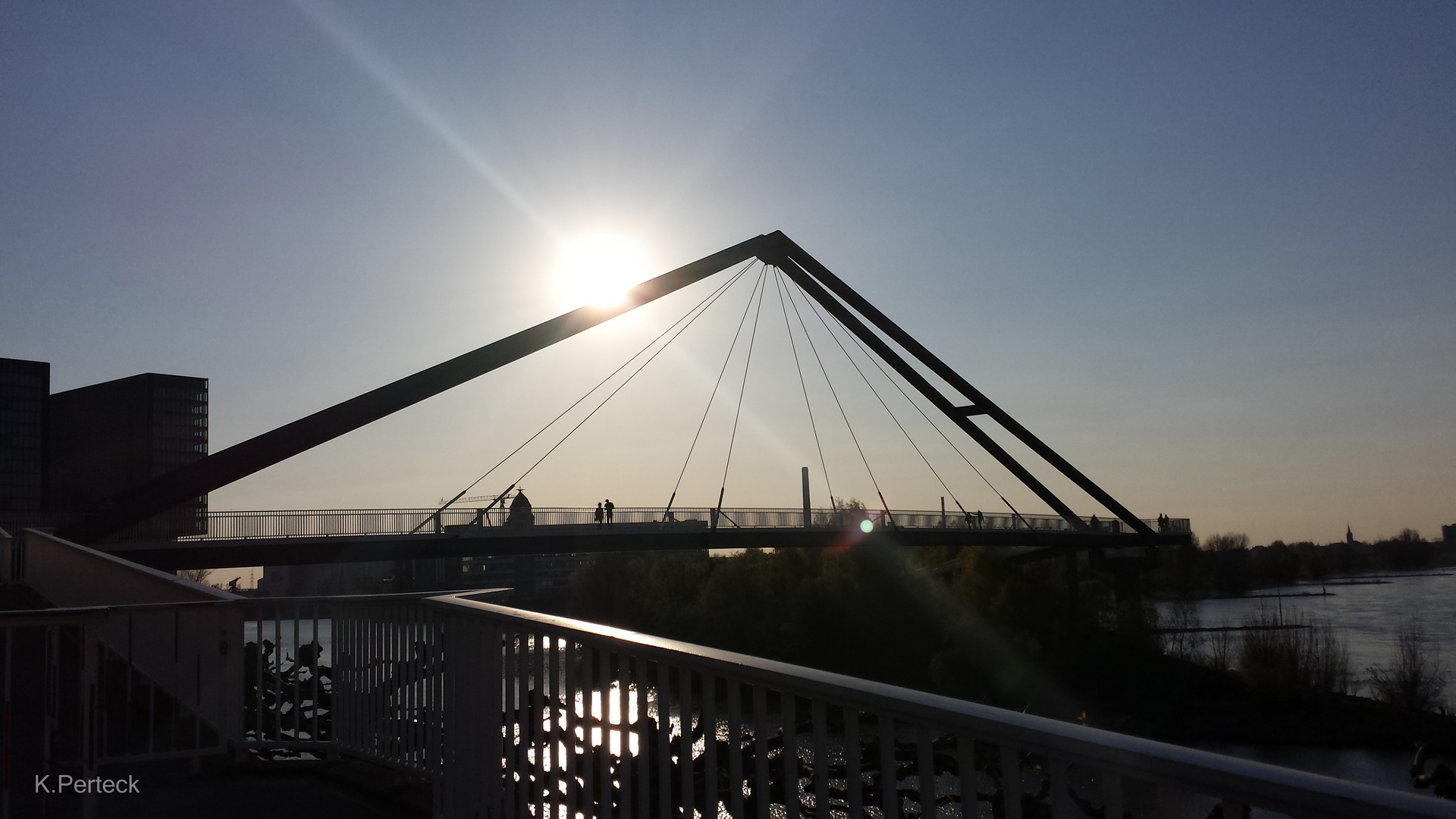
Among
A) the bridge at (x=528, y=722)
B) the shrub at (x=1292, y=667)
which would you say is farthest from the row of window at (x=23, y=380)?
the shrub at (x=1292, y=667)

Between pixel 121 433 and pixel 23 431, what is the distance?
9.22 meters

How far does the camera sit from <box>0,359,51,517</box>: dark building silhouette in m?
96.9

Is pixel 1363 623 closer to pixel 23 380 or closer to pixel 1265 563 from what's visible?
pixel 1265 563

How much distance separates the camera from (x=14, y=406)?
320 feet

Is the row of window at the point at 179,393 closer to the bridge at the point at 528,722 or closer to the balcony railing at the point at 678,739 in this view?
the bridge at the point at 528,722

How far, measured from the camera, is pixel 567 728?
3.76 meters

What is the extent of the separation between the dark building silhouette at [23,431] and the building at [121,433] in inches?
70.1

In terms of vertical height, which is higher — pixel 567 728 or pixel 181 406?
pixel 181 406

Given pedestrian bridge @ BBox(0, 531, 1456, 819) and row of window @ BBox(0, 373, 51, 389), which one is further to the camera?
row of window @ BBox(0, 373, 51, 389)

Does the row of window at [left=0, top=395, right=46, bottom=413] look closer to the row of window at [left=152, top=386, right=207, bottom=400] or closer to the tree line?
the row of window at [left=152, top=386, right=207, bottom=400]

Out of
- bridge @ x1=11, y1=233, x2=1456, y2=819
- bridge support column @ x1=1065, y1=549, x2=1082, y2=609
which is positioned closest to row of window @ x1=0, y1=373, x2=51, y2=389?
bridge support column @ x1=1065, y1=549, x2=1082, y2=609

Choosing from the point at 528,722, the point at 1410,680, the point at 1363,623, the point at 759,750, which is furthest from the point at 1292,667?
the point at 759,750

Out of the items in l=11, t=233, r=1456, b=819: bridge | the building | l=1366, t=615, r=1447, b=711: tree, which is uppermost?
the building

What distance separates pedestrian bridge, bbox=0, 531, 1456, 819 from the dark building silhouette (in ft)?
358
